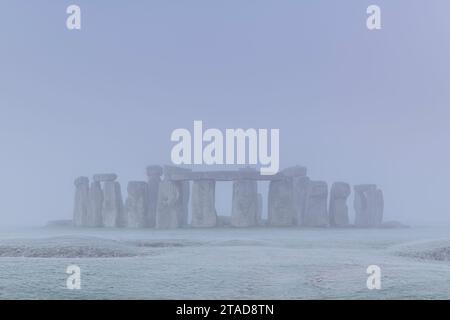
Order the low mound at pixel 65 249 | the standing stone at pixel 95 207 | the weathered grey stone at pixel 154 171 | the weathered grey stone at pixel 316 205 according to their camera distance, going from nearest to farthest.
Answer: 1. the low mound at pixel 65 249
2. the weathered grey stone at pixel 154 171
3. the standing stone at pixel 95 207
4. the weathered grey stone at pixel 316 205

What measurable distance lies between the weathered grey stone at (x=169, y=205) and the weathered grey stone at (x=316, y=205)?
7.81ft

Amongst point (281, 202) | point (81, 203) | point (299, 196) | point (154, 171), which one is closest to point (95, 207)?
point (81, 203)

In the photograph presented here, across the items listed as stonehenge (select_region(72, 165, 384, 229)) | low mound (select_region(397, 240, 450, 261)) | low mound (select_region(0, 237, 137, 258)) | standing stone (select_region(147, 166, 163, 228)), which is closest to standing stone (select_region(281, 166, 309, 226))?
stonehenge (select_region(72, 165, 384, 229))

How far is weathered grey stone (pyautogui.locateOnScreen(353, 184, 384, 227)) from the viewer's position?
33.6 ft

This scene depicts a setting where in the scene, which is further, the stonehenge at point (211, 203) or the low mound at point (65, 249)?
the stonehenge at point (211, 203)

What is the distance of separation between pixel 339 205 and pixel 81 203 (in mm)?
4707

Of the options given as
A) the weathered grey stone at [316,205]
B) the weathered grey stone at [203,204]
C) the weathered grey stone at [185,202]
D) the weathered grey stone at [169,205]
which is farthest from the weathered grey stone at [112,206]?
the weathered grey stone at [316,205]

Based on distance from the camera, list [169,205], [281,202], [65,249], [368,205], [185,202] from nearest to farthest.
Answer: [65,249], [368,205], [169,205], [281,202], [185,202]

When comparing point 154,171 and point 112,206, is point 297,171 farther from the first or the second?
point 112,206

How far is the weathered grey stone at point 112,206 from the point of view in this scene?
12.1 metres

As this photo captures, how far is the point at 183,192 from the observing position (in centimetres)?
1448

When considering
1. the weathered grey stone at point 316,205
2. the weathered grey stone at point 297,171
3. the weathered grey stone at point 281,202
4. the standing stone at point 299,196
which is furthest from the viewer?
the weathered grey stone at point 281,202

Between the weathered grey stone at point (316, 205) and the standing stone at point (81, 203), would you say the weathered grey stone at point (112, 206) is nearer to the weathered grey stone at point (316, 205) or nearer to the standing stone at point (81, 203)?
the standing stone at point (81, 203)
